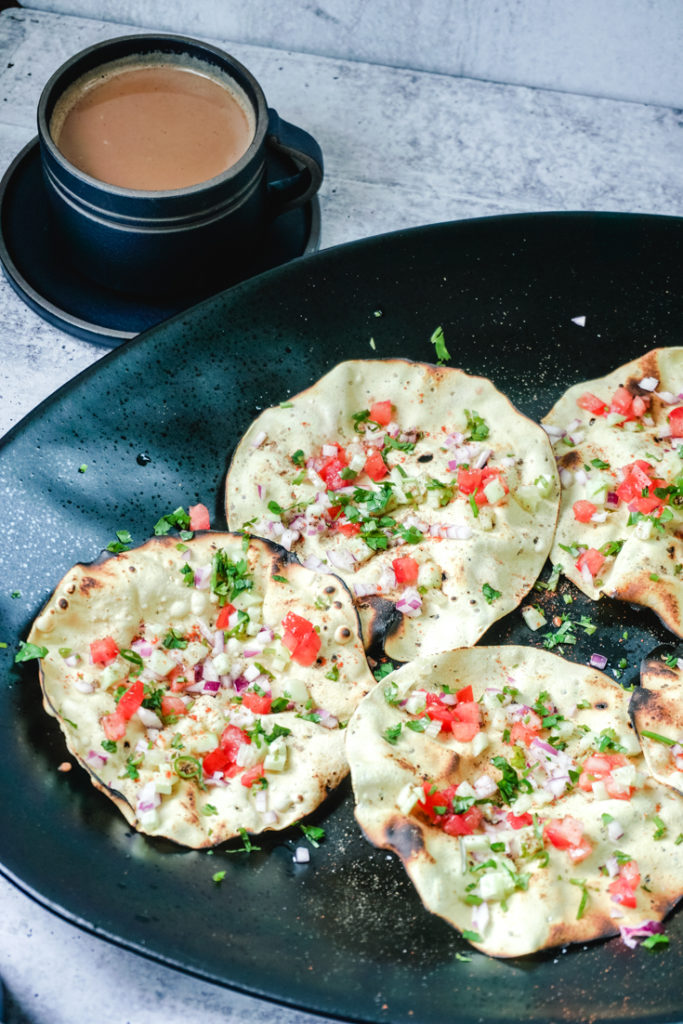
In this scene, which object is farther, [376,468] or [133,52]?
[133,52]

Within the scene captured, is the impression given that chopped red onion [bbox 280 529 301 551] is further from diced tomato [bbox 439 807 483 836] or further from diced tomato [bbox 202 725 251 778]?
diced tomato [bbox 439 807 483 836]

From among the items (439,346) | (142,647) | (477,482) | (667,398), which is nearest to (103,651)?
(142,647)

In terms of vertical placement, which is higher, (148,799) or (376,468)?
(376,468)

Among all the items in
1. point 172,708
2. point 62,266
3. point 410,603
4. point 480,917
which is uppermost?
point 62,266

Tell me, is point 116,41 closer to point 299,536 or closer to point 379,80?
point 379,80

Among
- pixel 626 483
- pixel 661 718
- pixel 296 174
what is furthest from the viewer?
pixel 296 174

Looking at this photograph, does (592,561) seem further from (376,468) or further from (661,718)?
(376,468)

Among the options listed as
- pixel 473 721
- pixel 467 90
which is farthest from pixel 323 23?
pixel 473 721
